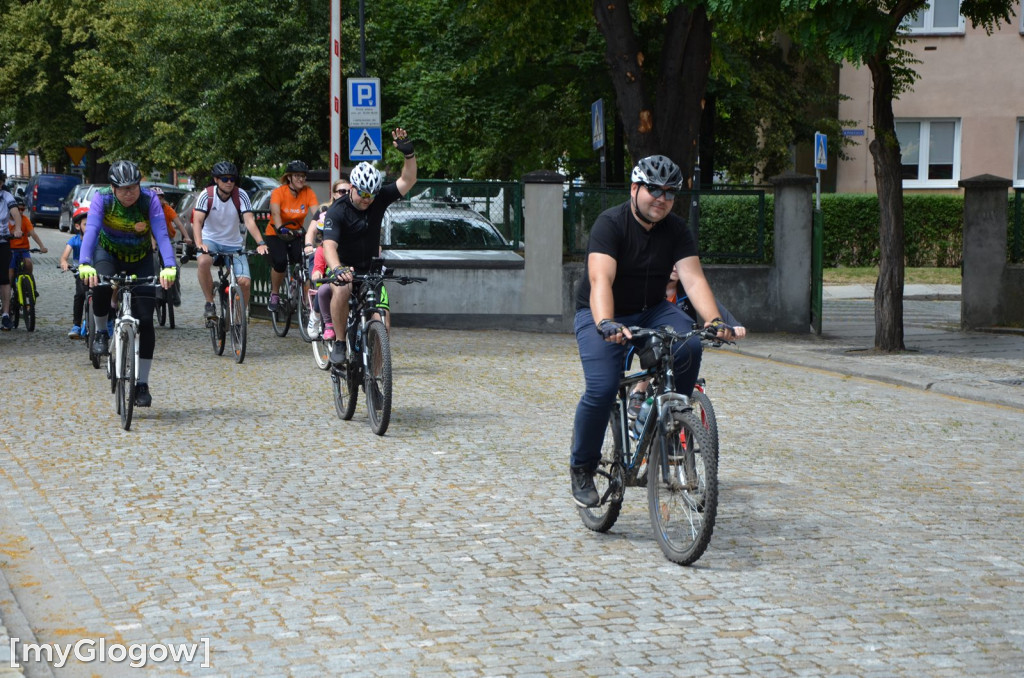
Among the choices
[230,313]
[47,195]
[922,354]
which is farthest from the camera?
[47,195]

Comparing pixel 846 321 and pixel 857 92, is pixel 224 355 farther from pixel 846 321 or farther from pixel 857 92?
pixel 857 92

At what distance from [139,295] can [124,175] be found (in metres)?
0.84

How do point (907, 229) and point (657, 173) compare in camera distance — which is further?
point (907, 229)

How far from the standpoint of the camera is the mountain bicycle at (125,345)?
31.9 feet

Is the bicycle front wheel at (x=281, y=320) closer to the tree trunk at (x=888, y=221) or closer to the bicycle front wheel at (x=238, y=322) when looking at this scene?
the bicycle front wheel at (x=238, y=322)

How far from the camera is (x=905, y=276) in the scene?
1145 inches

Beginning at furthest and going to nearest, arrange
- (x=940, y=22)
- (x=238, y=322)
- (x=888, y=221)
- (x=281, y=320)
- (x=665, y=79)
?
(x=940, y=22)
(x=665, y=79)
(x=281, y=320)
(x=888, y=221)
(x=238, y=322)

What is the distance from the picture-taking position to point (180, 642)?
16.5ft

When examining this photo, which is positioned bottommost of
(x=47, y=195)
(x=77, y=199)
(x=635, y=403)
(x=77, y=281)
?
(x=635, y=403)

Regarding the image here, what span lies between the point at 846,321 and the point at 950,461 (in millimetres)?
11800

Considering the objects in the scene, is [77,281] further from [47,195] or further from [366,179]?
[47,195]

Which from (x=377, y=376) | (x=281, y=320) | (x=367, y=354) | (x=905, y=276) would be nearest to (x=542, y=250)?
(x=281, y=320)

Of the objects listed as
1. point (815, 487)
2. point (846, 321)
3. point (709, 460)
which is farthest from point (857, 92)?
A: point (709, 460)

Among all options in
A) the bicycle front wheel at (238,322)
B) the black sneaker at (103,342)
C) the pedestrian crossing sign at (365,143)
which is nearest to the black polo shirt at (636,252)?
the black sneaker at (103,342)
